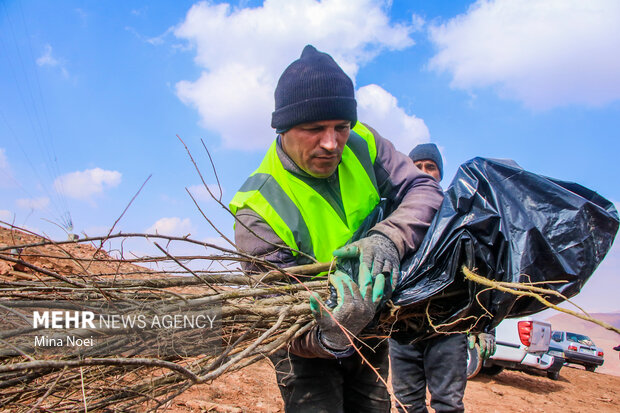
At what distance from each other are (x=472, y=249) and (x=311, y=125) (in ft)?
2.86

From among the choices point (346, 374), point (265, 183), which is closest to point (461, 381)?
point (346, 374)

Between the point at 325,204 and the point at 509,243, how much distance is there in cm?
79

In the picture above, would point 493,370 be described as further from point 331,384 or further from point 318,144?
point 318,144

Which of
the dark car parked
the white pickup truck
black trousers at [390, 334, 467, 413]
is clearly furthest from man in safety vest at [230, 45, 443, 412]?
the dark car parked

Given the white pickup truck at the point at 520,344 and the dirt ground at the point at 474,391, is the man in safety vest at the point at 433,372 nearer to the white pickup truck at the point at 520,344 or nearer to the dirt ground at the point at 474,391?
the dirt ground at the point at 474,391

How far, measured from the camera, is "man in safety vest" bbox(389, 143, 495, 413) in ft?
7.73

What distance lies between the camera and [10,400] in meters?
1.32

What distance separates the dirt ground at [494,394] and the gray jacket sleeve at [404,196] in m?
1.08

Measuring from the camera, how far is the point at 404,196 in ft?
6.75

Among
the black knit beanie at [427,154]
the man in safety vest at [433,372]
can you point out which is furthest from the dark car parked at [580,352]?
the man in safety vest at [433,372]

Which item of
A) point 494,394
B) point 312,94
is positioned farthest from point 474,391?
point 312,94

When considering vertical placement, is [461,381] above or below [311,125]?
below

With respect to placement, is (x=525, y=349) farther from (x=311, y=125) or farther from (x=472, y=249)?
(x=311, y=125)

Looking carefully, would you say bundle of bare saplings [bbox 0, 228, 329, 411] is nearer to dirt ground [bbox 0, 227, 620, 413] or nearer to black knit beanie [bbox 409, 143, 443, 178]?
dirt ground [bbox 0, 227, 620, 413]
